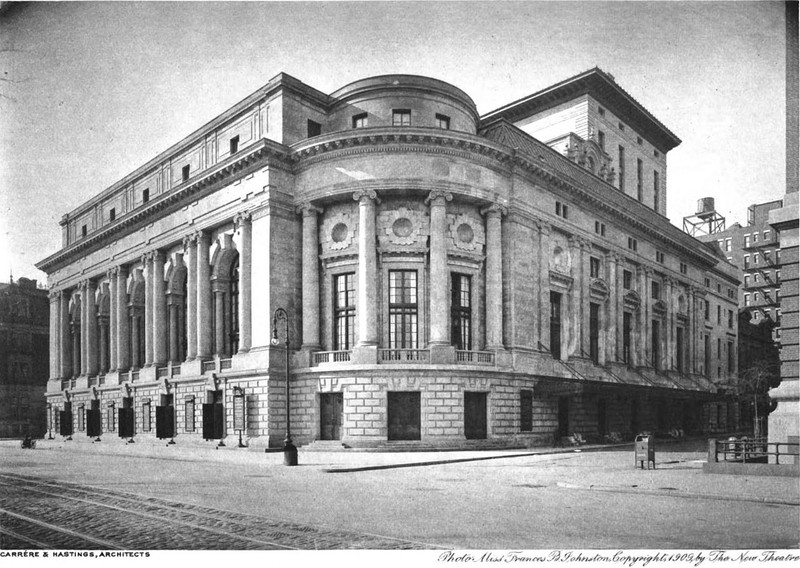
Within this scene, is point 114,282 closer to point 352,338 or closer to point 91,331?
point 91,331

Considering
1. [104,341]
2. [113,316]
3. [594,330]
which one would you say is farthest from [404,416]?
[104,341]

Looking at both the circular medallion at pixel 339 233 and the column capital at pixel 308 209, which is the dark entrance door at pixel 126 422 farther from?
the circular medallion at pixel 339 233

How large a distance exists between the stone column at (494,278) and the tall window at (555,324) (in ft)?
22.8

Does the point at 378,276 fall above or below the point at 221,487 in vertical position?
above

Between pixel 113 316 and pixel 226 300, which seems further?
pixel 113 316

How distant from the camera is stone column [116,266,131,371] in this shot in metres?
54.6

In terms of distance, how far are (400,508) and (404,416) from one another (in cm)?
2219

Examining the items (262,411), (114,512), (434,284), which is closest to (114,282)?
(262,411)

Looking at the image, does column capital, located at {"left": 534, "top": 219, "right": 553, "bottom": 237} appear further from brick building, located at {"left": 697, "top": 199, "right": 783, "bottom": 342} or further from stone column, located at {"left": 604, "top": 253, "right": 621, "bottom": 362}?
brick building, located at {"left": 697, "top": 199, "right": 783, "bottom": 342}

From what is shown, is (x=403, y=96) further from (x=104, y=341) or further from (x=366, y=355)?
(x=104, y=341)

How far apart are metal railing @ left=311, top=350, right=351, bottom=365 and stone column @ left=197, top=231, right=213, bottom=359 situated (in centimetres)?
922

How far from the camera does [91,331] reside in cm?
6056

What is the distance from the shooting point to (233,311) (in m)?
45.3

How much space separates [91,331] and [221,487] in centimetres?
4653
